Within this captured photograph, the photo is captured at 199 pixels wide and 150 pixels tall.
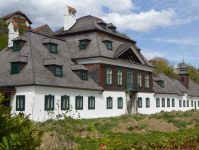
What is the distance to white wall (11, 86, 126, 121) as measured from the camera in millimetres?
20328

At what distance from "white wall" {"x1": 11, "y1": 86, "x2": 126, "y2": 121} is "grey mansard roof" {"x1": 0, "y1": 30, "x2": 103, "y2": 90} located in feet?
1.72

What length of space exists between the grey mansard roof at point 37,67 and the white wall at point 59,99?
20.7 inches

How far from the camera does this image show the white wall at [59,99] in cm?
2033

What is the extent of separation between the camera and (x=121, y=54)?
30.7 m

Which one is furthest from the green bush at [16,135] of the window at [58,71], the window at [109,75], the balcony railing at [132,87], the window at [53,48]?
the balcony railing at [132,87]

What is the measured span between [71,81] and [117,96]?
7.34 metres

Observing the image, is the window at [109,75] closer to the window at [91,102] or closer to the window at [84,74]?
the window at [84,74]

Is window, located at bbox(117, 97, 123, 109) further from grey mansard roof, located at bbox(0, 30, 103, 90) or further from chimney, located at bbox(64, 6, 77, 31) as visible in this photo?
chimney, located at bbox(64, 6, 77, 31)

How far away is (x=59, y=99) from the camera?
73.7 ft

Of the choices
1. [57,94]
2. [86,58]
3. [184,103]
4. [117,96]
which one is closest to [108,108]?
[117,96]

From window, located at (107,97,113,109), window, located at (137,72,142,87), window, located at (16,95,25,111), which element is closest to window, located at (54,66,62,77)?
window, located at (16,95,25,111)

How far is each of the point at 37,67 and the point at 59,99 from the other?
3.49 meters

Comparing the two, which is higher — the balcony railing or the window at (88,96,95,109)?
the balcony railing

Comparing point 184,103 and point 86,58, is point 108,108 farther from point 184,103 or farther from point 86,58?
point 184,103
